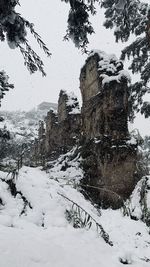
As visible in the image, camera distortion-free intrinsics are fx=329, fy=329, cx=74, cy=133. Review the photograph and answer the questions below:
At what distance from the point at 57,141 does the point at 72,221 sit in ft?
33.2

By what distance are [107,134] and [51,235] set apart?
6.29 meters

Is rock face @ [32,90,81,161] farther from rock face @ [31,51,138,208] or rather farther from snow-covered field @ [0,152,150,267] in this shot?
snow-covered field @ [0,152,150,267]

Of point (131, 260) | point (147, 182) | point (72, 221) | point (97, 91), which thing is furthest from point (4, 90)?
point (131, 260)

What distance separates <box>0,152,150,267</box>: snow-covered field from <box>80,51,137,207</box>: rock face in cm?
239

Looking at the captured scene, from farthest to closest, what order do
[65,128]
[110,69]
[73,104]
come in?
[73,104], [65,128], [110,69]

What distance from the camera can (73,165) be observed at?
434 inches

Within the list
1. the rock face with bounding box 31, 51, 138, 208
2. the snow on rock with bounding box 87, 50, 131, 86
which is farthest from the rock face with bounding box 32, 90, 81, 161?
the snow on rock with bounding box 87, 50, 131, 86

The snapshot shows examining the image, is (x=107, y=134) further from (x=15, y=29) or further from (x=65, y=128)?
(x=15, y=29)

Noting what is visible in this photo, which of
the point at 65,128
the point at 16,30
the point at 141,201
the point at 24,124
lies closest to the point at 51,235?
the point at 16,30

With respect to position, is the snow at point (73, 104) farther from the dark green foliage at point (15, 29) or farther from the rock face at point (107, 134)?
the dark green foliage at point (15, 29)

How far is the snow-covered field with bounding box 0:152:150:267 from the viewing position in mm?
3705

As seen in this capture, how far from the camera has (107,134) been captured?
10.5 m

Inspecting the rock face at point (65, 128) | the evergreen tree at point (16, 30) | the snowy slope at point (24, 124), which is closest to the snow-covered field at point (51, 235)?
the evergreen tree at point (16, 30)

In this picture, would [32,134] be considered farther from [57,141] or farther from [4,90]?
[4,90]
